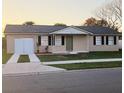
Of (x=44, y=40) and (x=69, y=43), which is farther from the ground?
(x=44, y=40)

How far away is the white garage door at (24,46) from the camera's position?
3067 centimetres

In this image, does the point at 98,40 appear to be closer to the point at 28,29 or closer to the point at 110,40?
the point at 110,40

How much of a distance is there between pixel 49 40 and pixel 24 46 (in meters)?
3.01

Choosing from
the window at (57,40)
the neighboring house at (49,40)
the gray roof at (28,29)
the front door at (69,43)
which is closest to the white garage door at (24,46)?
the neighboring house at (49,40)

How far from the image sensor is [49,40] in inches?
1241

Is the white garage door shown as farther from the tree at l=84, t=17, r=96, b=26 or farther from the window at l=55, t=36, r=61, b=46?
the tree at l=84, t=17, r=96, b=26

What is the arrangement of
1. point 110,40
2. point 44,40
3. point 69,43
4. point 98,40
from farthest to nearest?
point 110,40 < point 98,40 < point 69,43 < point 44,40

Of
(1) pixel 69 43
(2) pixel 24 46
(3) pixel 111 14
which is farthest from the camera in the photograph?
(3) pixel 111 14

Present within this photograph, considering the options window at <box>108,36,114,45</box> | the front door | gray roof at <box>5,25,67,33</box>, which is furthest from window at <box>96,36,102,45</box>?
gray roof at <box>5,25,67,33</box>

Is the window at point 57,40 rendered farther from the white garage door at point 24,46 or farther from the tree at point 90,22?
the tree at point 90,22

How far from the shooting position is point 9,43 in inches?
1200

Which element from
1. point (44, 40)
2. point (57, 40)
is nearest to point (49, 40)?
point (44, 40)

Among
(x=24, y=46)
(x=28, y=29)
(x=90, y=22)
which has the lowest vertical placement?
(x=24, y=46)

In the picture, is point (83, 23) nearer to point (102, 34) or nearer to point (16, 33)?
point (102, 34)
